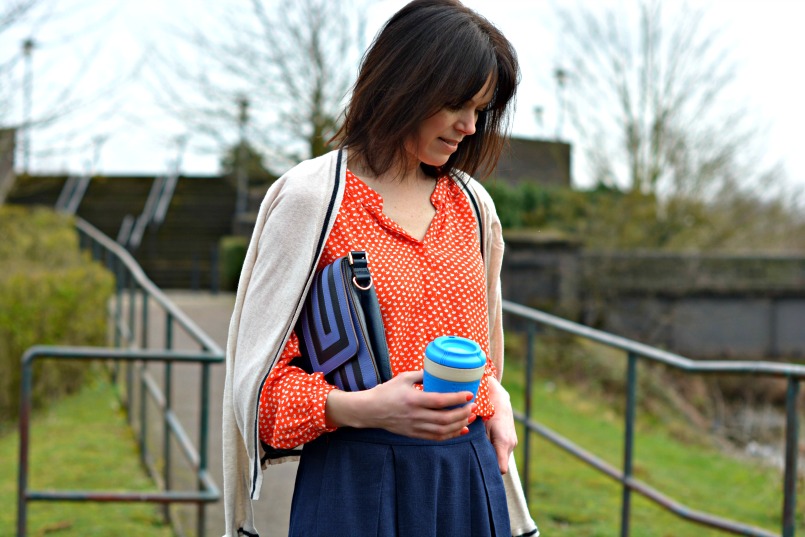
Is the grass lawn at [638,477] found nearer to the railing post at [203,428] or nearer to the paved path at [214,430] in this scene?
the paved path at [214,430]

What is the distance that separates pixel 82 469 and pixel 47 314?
1.98 metres

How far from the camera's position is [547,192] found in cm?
1605

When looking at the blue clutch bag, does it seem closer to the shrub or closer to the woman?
the woman

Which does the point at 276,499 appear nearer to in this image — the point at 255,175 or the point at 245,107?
the point at 245,107

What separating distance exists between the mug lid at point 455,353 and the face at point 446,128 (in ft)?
1.23

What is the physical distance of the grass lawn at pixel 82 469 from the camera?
4688 millimetres

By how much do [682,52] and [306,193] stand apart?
16.4m

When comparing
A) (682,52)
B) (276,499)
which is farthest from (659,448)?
(682,52)

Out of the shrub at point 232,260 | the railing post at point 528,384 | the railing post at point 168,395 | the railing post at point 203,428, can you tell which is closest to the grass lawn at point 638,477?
the railing post at point 528,384

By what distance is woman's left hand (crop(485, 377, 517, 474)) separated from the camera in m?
1.66

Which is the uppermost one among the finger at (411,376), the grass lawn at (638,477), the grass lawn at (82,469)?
the finger at (411,376)

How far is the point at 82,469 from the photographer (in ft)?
18.6

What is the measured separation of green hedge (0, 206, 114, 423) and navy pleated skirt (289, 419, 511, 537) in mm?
6057

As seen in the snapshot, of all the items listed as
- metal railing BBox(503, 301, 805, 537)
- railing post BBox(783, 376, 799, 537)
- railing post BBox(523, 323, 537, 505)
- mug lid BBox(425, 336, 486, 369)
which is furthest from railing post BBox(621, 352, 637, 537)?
mug lid BBox(425, 336, 486, 369)
